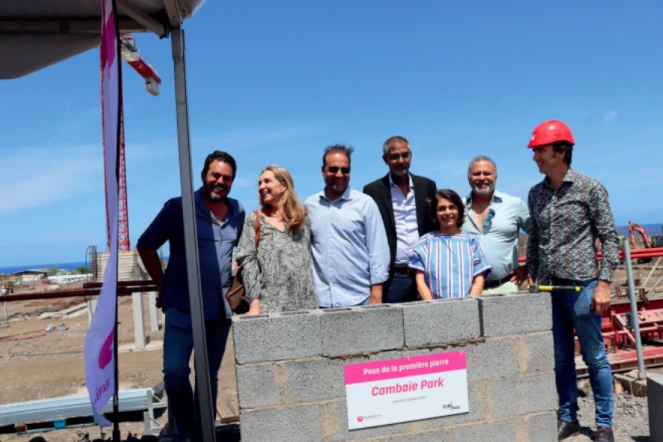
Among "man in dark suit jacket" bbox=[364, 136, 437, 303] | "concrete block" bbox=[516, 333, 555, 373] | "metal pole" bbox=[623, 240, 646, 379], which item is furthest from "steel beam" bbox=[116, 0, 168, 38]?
"metal pole" bbox=[623, 240, 646, 379]

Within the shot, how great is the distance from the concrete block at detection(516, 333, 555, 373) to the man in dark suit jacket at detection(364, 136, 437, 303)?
0.90 m

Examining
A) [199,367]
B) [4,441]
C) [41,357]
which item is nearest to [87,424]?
[4,441]

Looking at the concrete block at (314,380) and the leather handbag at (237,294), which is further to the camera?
the leather handbag at (237,294)

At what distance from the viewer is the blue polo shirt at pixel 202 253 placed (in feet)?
11.1

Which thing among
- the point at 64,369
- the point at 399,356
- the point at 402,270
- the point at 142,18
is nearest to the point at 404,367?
the point at 399,356

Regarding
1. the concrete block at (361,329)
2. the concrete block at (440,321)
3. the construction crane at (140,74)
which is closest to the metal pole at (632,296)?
the concrete block at (440,321)

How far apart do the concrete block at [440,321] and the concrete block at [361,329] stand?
69 millimetres

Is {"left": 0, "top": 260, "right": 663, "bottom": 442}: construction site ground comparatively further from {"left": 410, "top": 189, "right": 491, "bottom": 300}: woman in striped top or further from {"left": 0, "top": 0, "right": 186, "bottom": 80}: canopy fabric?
{"left": 0, "top": 0, "right": 186, "bottom": 80}: canopy fabric

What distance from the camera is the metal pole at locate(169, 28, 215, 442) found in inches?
107

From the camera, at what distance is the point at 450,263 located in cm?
351

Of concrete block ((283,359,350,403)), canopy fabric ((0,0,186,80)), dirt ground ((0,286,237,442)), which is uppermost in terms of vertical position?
canopy fabric ((0,0,186,80))

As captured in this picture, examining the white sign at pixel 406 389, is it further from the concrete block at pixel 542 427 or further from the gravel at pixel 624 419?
the gravel at pixel 624 419

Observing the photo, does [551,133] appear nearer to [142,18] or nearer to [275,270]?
[275,270]

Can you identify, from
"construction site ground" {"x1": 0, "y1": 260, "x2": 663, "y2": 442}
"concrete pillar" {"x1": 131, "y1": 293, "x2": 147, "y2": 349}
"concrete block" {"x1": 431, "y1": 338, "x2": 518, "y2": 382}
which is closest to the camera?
"concrete block" {"x1": 431, "y1": 338, "x2": 518, "y2": 382}
